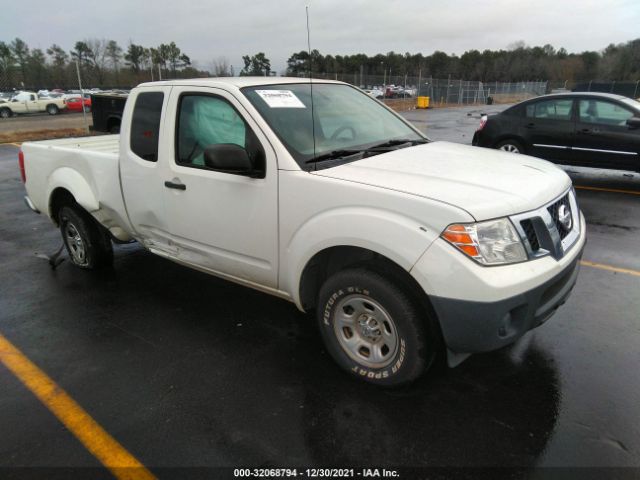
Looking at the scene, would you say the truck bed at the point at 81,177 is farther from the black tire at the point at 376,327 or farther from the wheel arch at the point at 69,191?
the black tire at the point at 376,327

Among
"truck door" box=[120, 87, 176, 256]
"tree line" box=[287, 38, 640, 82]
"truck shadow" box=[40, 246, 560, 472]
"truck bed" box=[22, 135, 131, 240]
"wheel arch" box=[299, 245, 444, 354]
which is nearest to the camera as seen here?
"truck shadow" box=[40, 246, 560, 472]

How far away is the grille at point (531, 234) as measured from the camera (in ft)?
8.26

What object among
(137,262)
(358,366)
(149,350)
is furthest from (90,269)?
(358,366)

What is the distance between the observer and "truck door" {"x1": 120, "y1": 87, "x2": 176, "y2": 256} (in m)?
3.72

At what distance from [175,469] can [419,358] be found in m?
1.38

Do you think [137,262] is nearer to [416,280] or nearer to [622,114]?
[416,280]

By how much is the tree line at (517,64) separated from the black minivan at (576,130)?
65112 mm

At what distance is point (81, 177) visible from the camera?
446 cm

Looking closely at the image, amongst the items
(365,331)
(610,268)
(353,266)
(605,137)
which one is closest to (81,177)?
(353,266)

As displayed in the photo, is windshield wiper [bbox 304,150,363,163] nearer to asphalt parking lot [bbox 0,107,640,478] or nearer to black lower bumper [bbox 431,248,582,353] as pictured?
black lower bumper [bbox 431,248,582,353]

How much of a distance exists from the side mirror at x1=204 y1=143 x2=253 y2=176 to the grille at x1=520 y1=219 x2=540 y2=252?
167cm

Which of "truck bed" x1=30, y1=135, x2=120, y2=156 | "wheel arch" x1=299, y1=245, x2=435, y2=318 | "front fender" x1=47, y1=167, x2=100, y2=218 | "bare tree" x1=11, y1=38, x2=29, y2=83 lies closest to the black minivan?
"truck bed" x1=30, y1=135, x2=120, y2=156

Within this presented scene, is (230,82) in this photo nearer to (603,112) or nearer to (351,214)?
(351,214)

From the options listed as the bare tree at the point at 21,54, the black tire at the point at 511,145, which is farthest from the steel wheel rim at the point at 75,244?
the bare tree at the point at 21,54
